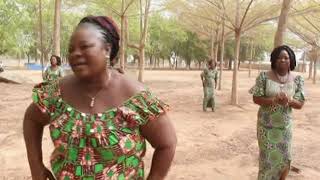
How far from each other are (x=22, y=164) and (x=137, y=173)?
430 centimetres

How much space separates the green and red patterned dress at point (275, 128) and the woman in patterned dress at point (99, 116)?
8.66ft

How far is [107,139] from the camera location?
159cm

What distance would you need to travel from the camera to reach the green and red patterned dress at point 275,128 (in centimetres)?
415

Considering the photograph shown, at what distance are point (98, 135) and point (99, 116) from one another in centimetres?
8

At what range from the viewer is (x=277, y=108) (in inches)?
164

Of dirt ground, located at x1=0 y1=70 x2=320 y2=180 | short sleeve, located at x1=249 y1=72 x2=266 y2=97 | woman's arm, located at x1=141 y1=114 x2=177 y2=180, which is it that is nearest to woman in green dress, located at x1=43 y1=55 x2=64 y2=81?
dirt ground, located at x1=0 y1=70 x2=320 y2=180

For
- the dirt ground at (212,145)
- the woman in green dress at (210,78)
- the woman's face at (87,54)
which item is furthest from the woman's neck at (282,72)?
the woman in green dress at (210,78)

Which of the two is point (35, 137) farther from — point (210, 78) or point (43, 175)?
point (210, 78)

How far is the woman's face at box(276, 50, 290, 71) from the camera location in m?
4.06

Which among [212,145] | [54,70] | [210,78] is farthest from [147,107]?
[210,78]

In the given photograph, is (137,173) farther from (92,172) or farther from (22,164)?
(22,164)

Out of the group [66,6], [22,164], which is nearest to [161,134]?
[22,164]

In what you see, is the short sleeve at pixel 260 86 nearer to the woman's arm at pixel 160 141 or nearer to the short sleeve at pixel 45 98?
the woman's arm at pixel 160 141

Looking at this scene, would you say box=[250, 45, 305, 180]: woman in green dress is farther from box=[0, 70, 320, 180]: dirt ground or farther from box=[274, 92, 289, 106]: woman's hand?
box=[0, 70, 320, 180]: dirt ground
